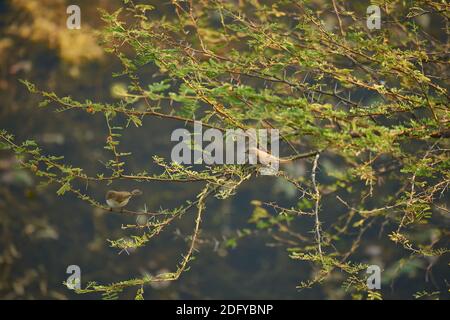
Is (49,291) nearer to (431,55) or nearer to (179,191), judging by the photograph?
(179,191)

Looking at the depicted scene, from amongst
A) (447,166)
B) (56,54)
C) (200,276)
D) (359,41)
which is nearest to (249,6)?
(359,41)

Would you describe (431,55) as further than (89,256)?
No

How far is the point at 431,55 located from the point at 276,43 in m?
0.84

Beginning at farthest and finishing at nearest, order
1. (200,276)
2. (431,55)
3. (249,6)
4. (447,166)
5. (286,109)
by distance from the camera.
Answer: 1. (200,276)
2. (249,6)
3. (431,55)
4. (447,166)
5. (286,109)

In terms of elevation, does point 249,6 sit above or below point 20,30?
below

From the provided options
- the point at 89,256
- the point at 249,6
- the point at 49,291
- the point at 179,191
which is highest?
the point at 249,6

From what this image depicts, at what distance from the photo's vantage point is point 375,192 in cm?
458

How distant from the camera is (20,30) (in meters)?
5.84

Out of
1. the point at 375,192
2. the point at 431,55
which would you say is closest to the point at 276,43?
the point at 431,55
